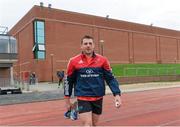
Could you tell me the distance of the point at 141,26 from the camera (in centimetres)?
8044

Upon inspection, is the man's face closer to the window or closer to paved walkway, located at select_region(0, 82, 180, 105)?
paved walkway, located at select_region(0, 82, 180, 105)

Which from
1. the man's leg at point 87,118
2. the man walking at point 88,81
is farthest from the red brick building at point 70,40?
the man's leg at point 87,118

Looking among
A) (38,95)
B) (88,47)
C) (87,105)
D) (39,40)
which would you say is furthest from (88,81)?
(39,40)

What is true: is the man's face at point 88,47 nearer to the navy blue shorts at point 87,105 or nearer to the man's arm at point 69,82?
the man's arm at point 69,82

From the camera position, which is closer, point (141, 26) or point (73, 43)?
point (73, 43)

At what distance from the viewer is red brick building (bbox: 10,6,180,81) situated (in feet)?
199

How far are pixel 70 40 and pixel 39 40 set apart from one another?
654 cm

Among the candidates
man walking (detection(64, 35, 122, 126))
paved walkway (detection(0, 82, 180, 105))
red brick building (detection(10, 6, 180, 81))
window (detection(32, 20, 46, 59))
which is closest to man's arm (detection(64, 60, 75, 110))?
man walking (detection(64, 35, 122, 126))

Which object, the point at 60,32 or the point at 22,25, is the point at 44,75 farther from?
the point at 22,25

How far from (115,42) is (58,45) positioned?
47.8 ft

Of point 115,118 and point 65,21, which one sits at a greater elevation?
point 65,21

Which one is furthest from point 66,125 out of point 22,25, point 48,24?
point 22,25

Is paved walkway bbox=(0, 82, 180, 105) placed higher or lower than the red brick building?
lower

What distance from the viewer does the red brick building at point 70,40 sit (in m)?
60.7
